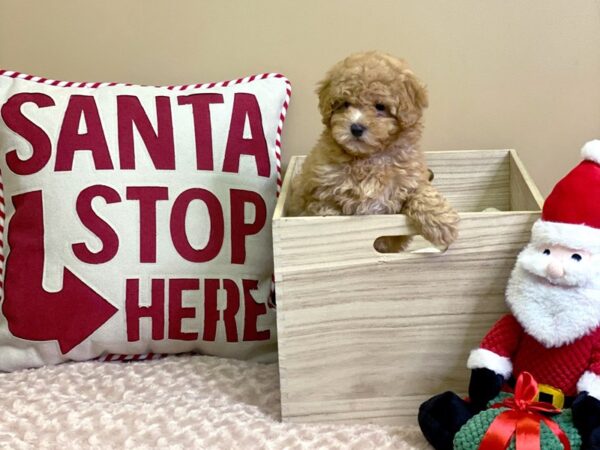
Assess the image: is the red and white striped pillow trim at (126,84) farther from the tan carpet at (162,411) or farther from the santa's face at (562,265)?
the santa's face at (562,265)

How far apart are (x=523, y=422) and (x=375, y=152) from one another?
1.36ft

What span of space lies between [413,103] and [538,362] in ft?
1.30

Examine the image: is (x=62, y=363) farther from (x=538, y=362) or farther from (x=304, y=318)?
(x=538, y=362)

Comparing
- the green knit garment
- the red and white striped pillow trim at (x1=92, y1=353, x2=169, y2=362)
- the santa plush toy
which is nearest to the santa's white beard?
the santa plush toy

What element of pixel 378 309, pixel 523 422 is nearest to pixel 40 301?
pixel 378 309

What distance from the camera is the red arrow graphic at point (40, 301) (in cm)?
124

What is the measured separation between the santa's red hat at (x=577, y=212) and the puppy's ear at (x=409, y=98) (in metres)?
0.22

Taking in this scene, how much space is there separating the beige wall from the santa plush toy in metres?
0.38

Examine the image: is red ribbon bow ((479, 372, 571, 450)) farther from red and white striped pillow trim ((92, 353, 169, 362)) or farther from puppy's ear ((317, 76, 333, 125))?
red and white striped pillow trim ((92, 353, 169, 362))

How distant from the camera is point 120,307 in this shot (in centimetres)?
125

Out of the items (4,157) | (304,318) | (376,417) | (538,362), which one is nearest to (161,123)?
(4,157)

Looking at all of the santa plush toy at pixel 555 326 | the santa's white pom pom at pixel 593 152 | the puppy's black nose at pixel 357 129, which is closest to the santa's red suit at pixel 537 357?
the santa plush toy at pixel 555 326

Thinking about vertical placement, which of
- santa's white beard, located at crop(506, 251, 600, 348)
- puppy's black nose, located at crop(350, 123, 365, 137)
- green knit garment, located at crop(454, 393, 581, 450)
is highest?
puppy's black nose, located at crop(350, 123, 365, 137)

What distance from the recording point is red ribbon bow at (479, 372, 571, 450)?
92cm
